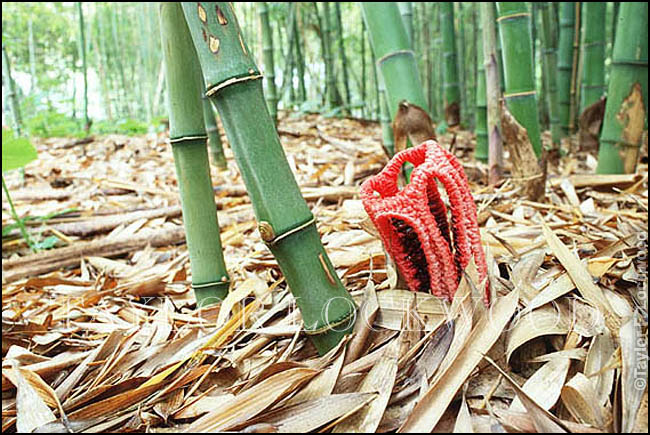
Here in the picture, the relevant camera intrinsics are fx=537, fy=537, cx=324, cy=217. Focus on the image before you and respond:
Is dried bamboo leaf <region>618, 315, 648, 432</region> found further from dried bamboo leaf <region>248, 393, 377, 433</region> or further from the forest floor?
dried bamboo leaf <region>248, 393, 377, 433</region>

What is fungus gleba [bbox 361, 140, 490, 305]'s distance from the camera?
0.70 meters

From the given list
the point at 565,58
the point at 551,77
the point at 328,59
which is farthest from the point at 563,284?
the point at 328,59

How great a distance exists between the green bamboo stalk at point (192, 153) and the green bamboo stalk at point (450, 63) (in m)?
2.70

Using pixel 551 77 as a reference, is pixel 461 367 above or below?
below

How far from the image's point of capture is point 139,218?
69.6 inches

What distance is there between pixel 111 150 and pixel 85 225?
172 cm

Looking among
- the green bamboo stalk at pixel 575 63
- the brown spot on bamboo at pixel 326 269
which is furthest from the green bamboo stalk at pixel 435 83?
the brown spot on bamboo at pixel 326 269

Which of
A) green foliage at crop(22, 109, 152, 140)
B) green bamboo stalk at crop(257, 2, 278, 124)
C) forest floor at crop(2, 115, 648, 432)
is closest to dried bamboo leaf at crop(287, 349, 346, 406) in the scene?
forest floor at crop(2, 115, 648, 432)

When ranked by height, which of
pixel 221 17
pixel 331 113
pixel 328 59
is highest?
pixel 328 59

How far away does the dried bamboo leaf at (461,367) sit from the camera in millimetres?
559

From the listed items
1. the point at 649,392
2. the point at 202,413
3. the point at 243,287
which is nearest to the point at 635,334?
the point at 649,392

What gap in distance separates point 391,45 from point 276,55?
717cm

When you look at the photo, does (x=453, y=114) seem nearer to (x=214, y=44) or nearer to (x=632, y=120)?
(x=632, y=120)

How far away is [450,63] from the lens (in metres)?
3.40
